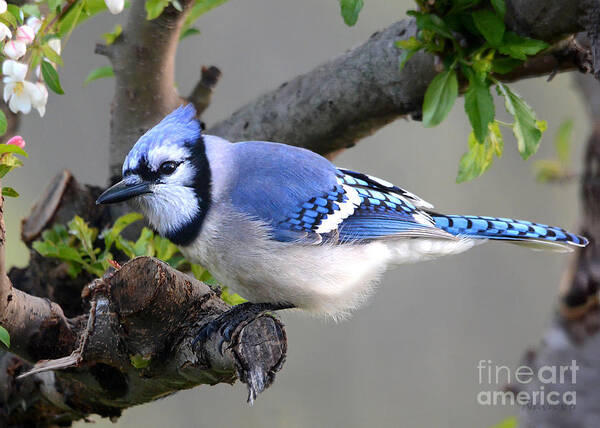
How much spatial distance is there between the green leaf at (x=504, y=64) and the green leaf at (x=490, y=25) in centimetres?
7

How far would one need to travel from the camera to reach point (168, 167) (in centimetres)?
170

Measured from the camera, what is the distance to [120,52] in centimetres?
202

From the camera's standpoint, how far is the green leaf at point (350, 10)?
1548 millimetres

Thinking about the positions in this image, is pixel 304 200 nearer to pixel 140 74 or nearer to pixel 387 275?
pixel 140 74

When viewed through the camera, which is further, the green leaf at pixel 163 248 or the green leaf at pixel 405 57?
the green leaf at pixel 163 248

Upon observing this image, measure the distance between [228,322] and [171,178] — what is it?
37cm

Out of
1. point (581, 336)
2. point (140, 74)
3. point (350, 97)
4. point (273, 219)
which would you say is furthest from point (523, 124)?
point (140, 74)

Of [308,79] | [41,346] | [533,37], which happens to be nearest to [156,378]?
[41,346]

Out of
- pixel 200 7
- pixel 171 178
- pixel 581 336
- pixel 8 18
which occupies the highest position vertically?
pixel 200 7

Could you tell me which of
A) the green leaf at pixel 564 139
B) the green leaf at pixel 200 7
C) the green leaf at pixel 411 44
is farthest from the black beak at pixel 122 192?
the green leaf at pixel 564 139

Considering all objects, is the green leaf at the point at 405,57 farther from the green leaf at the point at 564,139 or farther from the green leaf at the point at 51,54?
the green leaf at the point at 564,139

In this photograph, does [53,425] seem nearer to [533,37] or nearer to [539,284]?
[533,37]

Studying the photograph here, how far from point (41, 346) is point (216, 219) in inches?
17.3

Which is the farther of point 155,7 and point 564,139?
point 564,139
